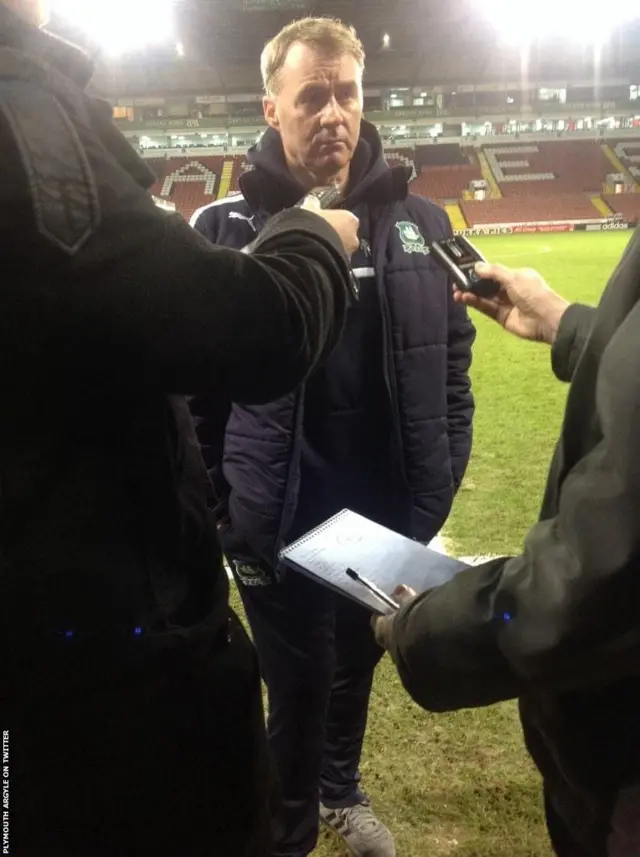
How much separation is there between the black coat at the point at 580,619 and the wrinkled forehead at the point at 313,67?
1255mm

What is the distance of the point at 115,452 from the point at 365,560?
22.4 inches

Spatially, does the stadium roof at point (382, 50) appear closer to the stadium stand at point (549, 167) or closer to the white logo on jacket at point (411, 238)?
the stadium stand at point (549, 167)

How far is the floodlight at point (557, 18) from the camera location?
2627cm

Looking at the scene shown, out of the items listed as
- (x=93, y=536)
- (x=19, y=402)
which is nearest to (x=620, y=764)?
(x=93, y=536)

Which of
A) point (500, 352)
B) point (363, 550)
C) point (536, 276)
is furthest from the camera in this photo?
point (500, 352)

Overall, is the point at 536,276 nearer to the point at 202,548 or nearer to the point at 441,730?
the point at 202,548

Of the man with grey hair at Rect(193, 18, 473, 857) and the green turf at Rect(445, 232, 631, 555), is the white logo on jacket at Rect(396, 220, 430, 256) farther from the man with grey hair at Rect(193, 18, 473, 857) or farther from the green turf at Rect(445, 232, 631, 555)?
the green turf at Rect(445, 232, 631, 555)

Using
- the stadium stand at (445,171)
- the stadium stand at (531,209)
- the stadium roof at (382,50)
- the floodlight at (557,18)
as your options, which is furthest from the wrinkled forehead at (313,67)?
the stadium stand at (445,171)

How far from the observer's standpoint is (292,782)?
6.30ft

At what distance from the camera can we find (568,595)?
760mm

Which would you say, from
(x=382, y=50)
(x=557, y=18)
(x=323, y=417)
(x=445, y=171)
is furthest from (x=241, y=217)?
(x=445, y=171)

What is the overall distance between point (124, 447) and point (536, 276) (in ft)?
3.72

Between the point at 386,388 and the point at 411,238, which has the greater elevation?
the point at 411,238

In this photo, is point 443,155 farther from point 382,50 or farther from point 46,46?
point 46,46
